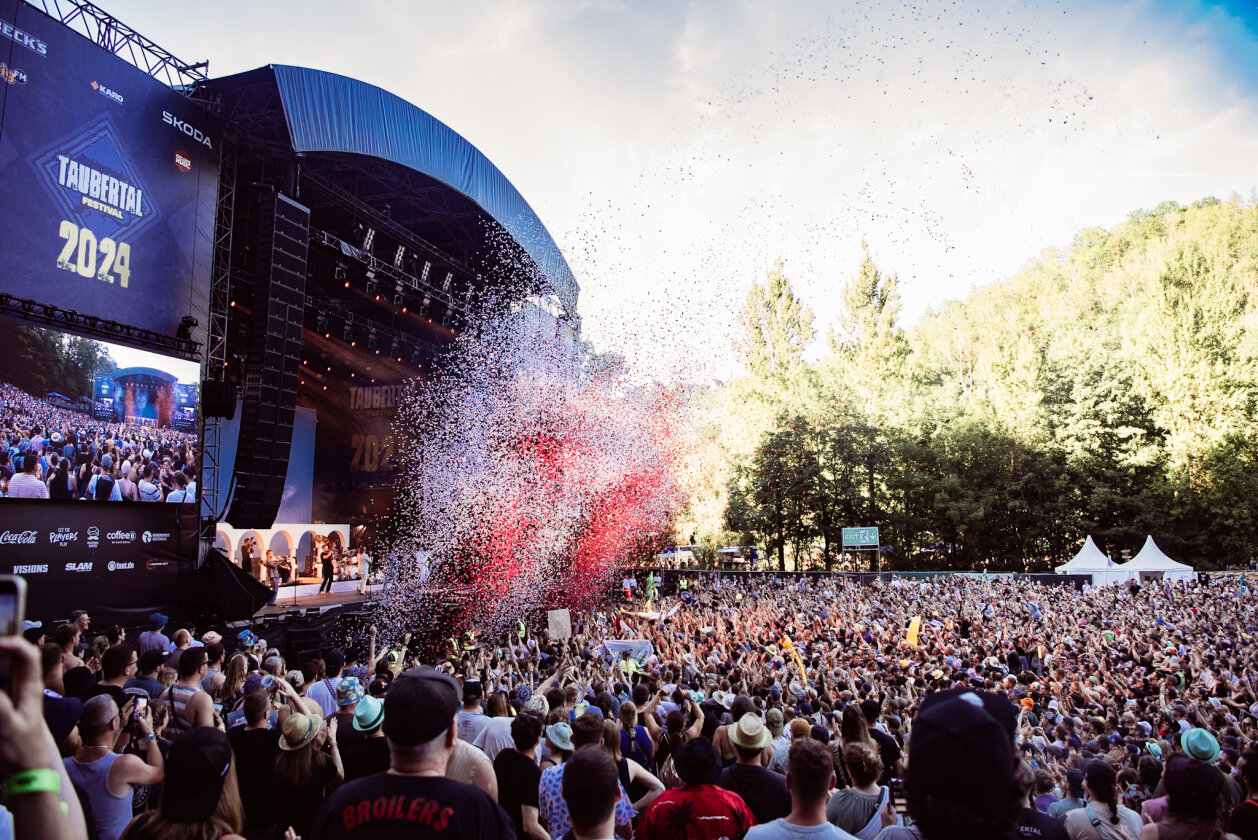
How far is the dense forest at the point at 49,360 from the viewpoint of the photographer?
35.4 feet

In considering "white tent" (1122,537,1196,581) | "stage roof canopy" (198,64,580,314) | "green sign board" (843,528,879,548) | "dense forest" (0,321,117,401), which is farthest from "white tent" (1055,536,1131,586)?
"dense forest" (0,321,117,401)

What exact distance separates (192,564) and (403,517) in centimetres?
1278

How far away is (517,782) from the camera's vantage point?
3.57m

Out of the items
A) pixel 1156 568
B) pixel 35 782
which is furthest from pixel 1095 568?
pixel 35 782

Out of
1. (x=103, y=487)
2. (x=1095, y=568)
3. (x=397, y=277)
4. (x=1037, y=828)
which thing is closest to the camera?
(x=1037, y=828)

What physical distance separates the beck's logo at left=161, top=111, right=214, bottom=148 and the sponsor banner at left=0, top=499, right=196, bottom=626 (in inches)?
268

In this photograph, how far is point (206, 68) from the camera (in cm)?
1402

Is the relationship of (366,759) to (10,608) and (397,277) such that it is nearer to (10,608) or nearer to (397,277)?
(10,608)

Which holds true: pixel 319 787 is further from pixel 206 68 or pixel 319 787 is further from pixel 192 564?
pixel 206 68

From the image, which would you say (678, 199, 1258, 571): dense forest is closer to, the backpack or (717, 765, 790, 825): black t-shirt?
the backpack

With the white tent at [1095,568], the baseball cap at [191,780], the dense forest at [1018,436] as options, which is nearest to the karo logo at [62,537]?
the baseball cap at [191,780]

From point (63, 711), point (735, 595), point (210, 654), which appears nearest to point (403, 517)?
point (735, 595)

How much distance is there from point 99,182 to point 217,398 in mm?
4043

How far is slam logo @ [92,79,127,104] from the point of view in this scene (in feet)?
39.8
